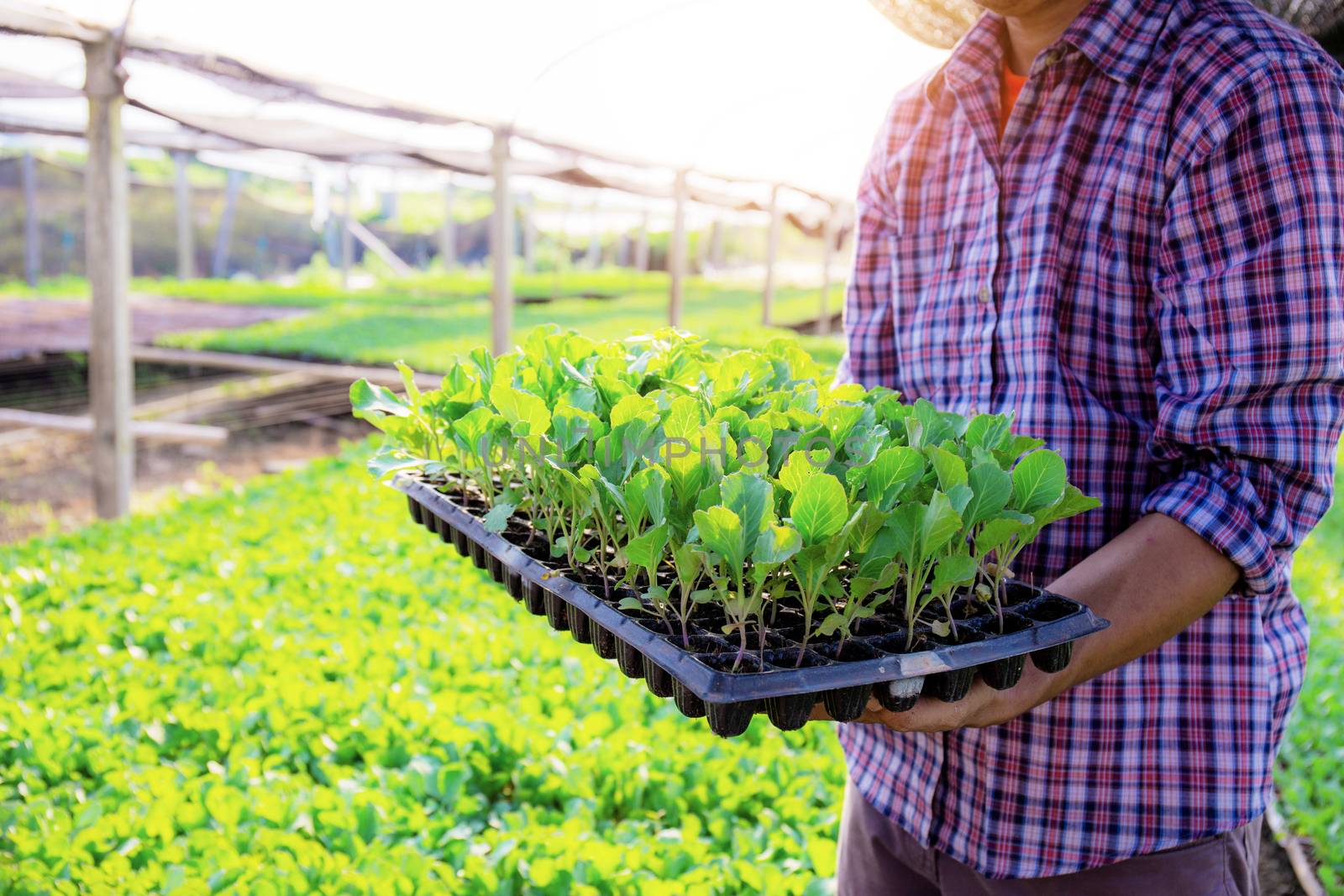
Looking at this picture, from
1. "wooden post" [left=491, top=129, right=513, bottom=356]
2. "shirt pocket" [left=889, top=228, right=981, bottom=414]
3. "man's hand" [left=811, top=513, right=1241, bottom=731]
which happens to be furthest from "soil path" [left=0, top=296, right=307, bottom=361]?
→ "man's hand" [left=811, top=513, right=1241, bottom=731]

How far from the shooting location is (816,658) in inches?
33.0

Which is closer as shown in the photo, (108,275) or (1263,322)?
(1263,322)

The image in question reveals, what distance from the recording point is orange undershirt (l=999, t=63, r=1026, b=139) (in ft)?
4.52

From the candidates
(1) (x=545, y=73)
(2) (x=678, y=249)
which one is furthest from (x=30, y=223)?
(1) (x=545, y=73)

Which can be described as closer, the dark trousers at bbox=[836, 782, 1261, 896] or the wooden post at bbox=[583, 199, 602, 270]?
the dark trousers at bbox=[836, 782, 1261, 896]

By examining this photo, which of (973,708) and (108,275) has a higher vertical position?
(108,275)

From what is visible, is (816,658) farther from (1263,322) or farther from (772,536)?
(1263,322)

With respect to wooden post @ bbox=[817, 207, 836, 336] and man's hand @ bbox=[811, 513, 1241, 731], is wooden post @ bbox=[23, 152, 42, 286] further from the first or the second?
man's hand @ bbox=[811, 513, 1241, 731]

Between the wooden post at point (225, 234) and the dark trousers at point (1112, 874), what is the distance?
19775 millimetres

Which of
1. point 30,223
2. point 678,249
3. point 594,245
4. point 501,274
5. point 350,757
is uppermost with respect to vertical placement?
point 594,245

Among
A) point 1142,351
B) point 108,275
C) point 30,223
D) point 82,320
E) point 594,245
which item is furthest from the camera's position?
point 594,245

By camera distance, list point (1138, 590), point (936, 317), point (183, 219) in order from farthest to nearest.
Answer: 1. point (183, 219)
2. point (936, 317)
3. point (1138, 590)

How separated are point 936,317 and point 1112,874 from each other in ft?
2.34

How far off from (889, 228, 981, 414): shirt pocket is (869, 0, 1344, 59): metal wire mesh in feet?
1.18
